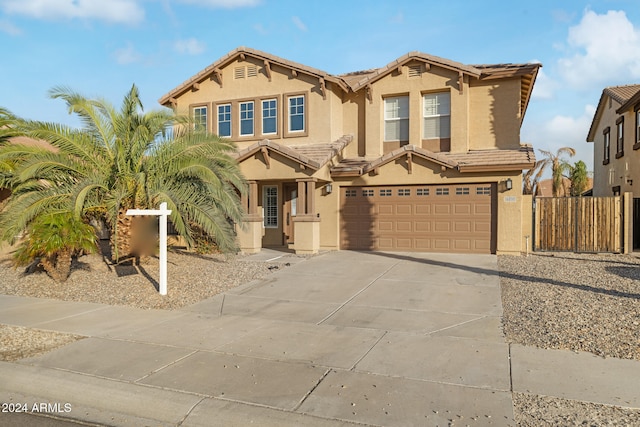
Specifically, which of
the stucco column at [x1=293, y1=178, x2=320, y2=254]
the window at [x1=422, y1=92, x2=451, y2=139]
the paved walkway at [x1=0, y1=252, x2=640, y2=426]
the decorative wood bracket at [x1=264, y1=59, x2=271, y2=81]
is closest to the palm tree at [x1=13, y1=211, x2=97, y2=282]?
the paved walkway at [x1=0, y1=252, x2=640, y2=426]

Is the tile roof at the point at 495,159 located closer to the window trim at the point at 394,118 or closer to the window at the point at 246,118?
the window trim at the point at 394,118

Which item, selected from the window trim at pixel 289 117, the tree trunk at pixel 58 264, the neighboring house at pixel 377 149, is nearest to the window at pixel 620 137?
the neighboring house at pixel 377 149

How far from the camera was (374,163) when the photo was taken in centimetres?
1684

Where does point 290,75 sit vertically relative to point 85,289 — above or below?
above

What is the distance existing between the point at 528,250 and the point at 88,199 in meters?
13.2

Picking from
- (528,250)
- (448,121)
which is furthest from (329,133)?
(528,250)

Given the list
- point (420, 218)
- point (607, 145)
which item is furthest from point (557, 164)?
point (420, 218)

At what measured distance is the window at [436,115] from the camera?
17688 mm

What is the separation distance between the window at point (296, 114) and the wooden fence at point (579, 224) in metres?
8.78

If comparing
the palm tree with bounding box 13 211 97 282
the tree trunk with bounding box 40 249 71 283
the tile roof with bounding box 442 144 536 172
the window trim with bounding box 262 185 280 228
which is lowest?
the tree trunk with bounding box 40 249 71 283

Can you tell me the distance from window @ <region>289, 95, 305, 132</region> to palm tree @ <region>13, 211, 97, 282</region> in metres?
8.98

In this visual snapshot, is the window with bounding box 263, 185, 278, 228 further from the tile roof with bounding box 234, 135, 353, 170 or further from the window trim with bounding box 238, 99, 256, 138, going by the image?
the window trim with bounding box 238, 99, 256, 138

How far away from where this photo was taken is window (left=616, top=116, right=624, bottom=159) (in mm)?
22109

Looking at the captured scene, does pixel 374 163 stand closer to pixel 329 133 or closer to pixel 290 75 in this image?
pixel 329 133
